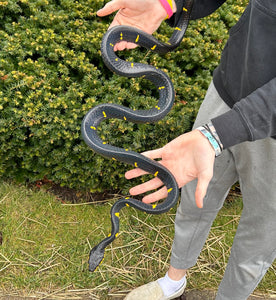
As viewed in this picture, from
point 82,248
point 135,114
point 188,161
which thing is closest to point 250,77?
point 188,161

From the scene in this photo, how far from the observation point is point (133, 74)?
254cm

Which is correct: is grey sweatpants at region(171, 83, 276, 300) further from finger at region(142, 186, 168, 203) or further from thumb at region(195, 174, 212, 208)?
thumb at region(195, 174, 212, 208)

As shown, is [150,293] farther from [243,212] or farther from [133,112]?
[133,112]

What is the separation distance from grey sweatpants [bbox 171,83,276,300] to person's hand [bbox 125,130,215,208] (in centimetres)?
45

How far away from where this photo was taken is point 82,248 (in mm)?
3461

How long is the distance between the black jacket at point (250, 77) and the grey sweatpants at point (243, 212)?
23 centimetres

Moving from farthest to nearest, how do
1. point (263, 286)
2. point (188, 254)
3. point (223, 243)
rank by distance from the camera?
point (223, 243) < point (263, 286) < point (188, 254)

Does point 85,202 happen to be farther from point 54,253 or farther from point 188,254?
point 188,254

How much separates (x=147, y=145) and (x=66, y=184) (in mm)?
1068

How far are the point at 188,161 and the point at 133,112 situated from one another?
2.42 ft

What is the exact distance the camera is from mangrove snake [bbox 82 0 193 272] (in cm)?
225

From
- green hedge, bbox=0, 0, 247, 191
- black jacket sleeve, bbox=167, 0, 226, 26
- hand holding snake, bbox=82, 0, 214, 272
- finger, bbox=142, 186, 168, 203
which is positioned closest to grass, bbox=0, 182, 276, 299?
green hedge, bbox=0, 0, 247, 191

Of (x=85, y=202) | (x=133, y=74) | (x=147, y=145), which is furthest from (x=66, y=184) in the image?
(x=133, y=74)

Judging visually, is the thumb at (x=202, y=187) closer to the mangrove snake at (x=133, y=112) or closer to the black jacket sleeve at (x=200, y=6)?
the mangrove snake at (x=133, y=112)
